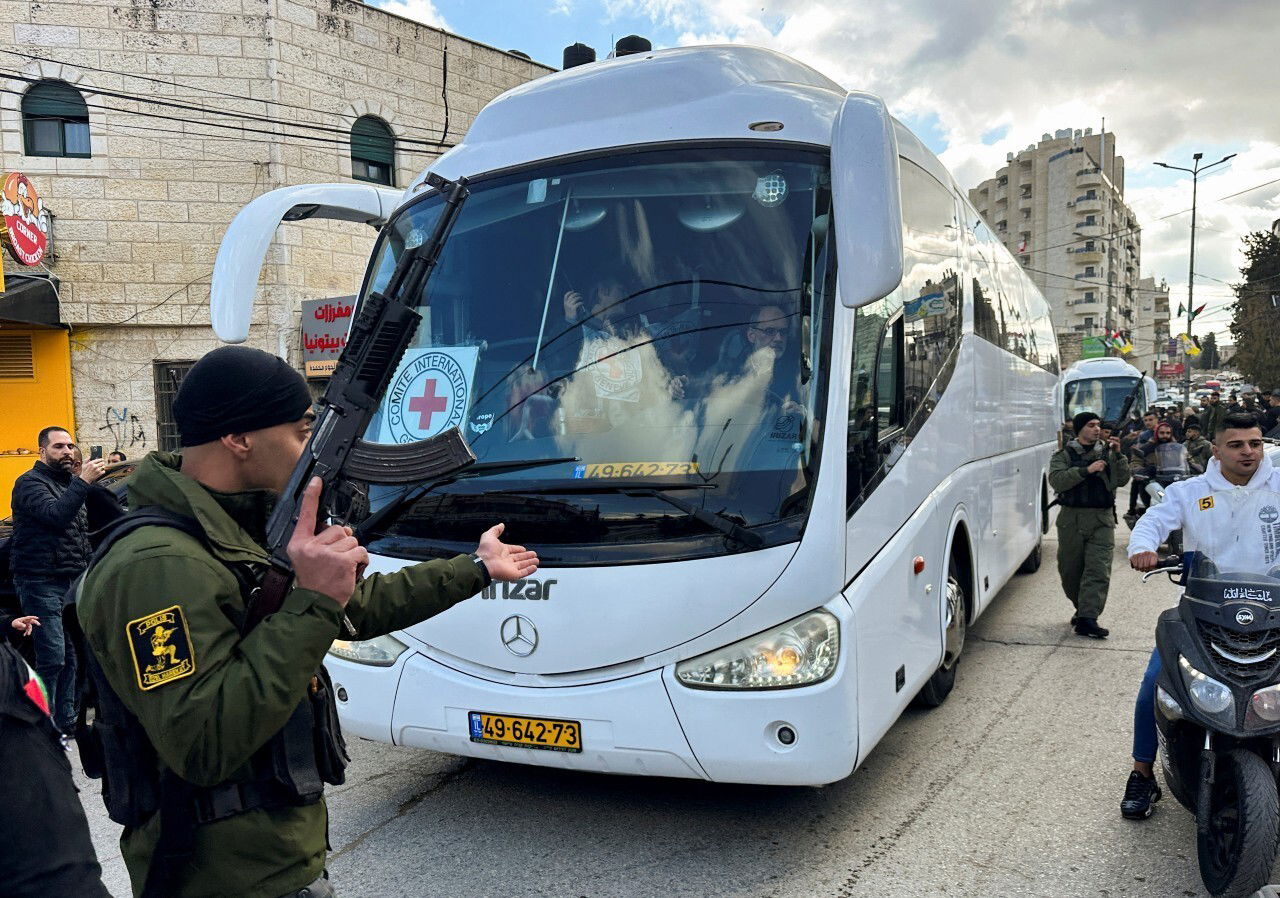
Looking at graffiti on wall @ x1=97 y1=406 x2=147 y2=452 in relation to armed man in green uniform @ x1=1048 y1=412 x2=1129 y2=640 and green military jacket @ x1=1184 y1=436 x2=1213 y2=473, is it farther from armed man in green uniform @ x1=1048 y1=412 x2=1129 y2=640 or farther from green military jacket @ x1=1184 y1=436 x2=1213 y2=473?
green military jacket @ x1=1184 y1=436 x2=1213 y2=473

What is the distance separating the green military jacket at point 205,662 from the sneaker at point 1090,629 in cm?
656

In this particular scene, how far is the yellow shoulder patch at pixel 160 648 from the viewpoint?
1596 millimetres

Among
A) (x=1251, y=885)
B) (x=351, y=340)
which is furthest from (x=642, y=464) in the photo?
(x=1251, y=885)

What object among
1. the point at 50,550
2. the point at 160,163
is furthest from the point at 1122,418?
the point at 160,163

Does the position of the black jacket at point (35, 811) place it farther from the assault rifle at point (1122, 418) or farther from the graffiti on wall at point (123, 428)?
the graffiti on wall at point (123, 428)

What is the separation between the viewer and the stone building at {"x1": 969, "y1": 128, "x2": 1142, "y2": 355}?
277 ft

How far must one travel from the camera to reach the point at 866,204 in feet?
10.4

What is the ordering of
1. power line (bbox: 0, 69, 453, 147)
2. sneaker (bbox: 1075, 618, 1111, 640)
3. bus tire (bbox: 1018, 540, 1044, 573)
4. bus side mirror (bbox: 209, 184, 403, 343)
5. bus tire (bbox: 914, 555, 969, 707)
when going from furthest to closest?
power line (bbox: 0, 69, 453, 147) → bus tire (bbox: 1018, 540, 1044, 573) → sneaker (bbox: 1075, 618, 1111, 640) → bus tire (bbox: 914, 555, 969, 707) → bus side mirror (bbox: 209, 184, 403, 343)

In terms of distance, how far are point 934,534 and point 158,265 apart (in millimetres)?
13308

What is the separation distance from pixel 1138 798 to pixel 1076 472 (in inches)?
147

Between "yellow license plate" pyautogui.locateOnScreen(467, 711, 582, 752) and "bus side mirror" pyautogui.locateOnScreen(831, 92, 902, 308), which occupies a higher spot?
"bus side mirror" pyautogui.locateOnScreen(831, 92, 902, 308)

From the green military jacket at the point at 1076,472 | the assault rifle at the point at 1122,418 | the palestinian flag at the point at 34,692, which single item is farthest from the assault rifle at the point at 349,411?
the assault rifle at the point at 1122,418

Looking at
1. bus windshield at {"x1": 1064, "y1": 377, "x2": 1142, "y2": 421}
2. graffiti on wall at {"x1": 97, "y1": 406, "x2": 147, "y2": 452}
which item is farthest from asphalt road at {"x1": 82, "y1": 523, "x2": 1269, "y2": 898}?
bus windshield at {"x1": 1064, "y1": 377, "x2": 1142, "y2": 421}

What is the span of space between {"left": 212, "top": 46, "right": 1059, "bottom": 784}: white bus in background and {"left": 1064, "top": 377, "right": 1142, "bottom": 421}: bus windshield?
24.1 meters
